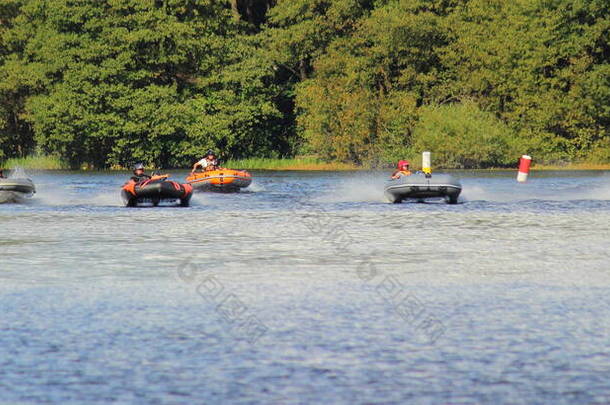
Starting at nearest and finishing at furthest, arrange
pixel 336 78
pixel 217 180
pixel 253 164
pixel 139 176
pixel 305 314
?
pixel 305 314
pixel 139 176
pixel 217 180
pixel 336 78
pixel 253 164

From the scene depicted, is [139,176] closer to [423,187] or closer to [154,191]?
[154,191]

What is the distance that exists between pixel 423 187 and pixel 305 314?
2862cm

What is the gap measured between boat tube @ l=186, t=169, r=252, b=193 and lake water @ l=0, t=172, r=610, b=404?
21.2 metres

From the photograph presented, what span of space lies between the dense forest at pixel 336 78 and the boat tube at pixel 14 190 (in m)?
40.1

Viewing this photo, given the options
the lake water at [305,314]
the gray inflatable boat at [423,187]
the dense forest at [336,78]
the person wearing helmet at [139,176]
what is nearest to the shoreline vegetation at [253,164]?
the dense forest at [336,78]

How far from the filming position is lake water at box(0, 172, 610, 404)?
32.2ft

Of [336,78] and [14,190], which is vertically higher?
[336,78]

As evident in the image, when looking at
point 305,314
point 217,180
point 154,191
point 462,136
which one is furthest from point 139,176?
point 462,136

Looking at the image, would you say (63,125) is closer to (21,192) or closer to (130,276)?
(21,192)

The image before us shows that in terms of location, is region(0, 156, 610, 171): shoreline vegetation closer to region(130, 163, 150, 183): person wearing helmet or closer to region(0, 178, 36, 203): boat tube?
region(0, 178, 36, 203): boat tube

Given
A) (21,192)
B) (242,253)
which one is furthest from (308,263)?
(21,192)

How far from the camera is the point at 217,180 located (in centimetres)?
5147

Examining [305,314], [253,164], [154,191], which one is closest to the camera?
[305,314]

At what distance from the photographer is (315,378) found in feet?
32.9
